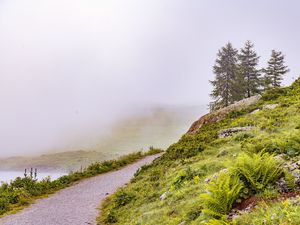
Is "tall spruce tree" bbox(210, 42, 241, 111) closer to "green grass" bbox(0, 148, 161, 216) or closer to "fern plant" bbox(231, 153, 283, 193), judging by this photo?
"green grass" bbox(0, 148, 161, 216)

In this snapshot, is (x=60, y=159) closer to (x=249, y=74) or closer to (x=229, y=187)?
(x=249, y=74)

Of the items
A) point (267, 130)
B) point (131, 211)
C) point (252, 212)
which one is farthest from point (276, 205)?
point (267, 130)

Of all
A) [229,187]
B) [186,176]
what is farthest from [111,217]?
[229,187]

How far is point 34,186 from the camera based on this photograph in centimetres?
2711

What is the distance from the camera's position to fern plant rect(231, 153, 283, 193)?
885 centimetres

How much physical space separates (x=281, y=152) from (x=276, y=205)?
3.83 m

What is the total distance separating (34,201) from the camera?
2342 centimetres

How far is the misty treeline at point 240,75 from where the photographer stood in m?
55.6

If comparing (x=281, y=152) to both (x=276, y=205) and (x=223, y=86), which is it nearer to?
(x=276, y=205)

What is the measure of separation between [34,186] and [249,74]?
4090 centimetres

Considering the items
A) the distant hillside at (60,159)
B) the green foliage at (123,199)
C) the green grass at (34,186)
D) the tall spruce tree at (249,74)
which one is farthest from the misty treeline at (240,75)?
the distant hillside at (60,159)

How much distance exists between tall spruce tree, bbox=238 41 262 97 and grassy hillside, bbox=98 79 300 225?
1430 inches

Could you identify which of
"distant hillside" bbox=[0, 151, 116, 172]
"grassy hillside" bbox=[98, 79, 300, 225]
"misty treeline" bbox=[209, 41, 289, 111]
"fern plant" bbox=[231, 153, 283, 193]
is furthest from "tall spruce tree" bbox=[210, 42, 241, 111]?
"distant hillside" bbox=[0, 151, 116, 172]

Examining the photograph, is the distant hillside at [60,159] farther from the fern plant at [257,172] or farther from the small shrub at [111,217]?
the fern plant at [257,172]
